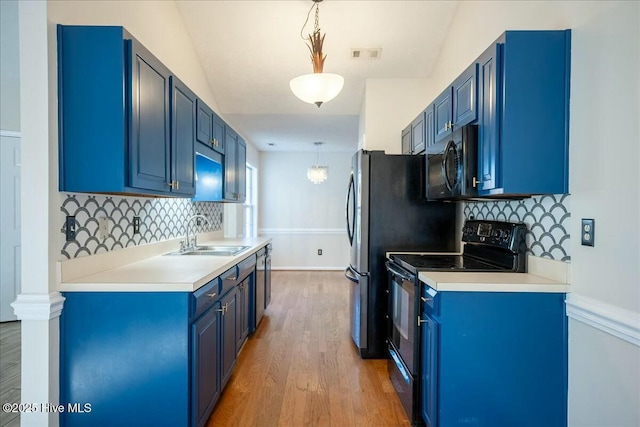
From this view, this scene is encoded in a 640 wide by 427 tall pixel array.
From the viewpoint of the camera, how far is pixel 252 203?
6.77m

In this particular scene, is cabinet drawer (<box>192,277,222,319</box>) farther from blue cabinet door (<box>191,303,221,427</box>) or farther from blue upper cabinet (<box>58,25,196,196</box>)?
blue upper cabinet (<box>58,25,196,196</box>)

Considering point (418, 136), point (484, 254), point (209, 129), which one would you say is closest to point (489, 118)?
point (484, 254)

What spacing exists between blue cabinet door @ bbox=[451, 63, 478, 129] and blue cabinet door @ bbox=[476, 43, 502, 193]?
53 millimetres

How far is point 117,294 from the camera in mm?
1604

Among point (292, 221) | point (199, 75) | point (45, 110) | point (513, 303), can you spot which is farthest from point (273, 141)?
point (513, 303)

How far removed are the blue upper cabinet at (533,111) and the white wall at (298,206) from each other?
5487 millimetres

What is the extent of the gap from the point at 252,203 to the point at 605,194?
596 centimetres

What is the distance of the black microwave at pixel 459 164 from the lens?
1844 millimetres

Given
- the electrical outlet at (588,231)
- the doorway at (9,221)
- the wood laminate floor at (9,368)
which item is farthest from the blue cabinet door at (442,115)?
the doorway at (9,221)

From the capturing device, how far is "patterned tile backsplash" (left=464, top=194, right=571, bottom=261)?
165 centimetres

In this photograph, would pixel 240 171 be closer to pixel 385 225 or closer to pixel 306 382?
pixel 385 225

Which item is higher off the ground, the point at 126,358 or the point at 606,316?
the point at 606,316

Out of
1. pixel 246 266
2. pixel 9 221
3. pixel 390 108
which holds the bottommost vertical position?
pixel 246 266

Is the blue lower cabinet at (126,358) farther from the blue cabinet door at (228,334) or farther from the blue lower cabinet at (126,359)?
the blue cabinet door at (228,334)
